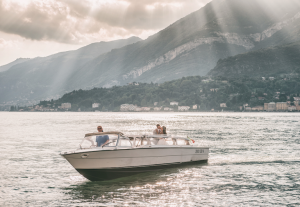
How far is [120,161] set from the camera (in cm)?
1753

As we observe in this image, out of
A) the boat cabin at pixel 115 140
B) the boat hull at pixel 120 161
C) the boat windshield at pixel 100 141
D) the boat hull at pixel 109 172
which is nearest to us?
the boat hull at pixel 120 161

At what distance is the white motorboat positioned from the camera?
16.8 meters

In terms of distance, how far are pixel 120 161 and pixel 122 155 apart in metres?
0.37

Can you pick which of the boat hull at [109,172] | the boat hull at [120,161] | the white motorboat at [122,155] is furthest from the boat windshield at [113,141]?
the boat hull at [109,172]

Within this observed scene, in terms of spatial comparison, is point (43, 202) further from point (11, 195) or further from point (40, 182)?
point (40, 182)

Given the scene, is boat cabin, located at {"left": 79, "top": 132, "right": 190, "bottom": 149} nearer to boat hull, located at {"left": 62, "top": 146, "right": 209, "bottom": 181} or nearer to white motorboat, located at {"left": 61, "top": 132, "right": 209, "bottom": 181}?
white motorboat, located at {"left": 61, "top": 132, "right": 209, "bottom": 181}

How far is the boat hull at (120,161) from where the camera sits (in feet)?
55.1

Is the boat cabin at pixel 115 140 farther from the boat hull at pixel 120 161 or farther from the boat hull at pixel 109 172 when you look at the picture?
the boat hull at pixel 109 172

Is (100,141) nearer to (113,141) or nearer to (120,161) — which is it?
(113,141)

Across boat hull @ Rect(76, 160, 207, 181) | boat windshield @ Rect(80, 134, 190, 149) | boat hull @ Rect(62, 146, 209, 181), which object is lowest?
boat hull @ Rect(76, 160, 207, 181)

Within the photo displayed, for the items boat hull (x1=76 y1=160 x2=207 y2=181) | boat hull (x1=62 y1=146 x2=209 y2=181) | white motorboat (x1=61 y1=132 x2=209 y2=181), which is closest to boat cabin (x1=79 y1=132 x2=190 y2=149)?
white motorboat (x1=61 y1=132 x2=209 y2=181)

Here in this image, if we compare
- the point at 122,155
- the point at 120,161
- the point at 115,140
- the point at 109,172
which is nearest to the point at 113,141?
the point at 115,140

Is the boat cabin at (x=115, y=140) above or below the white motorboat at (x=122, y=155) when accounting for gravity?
above

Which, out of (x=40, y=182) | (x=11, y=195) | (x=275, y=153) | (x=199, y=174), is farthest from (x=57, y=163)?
(x=275, y=153)
